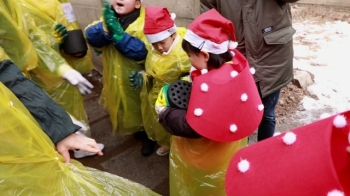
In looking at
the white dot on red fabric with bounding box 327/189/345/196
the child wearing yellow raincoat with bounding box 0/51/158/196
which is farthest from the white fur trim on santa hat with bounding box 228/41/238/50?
the white dot on red fabric with bounding box 327/189/345/196

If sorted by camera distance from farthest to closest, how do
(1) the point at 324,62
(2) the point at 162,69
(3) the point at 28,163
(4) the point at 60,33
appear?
(1) the point at 324,62 < (4) the point at 60,33 < (2) the point at 162,69 < (3) the point at 28,163

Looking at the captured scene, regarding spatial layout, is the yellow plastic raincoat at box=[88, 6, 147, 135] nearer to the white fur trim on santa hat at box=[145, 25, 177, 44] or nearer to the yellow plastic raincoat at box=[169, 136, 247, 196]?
the white fur trim on santa hat at box=[145, 25, 177, 44]

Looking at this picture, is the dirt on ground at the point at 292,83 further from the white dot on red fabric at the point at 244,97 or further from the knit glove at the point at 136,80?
the white dot on red fabric at the point at 244,97

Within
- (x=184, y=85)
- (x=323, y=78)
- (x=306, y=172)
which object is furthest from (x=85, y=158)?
(x=323, y=78)

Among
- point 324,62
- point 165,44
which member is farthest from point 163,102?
point 324,62

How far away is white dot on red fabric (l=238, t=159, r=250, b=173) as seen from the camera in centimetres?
75

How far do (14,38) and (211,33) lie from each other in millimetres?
1068

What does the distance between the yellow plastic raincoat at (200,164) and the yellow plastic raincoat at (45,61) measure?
→ 3.04 feet

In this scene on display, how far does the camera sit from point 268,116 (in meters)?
2.31

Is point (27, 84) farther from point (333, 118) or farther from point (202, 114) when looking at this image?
point (333, 118)

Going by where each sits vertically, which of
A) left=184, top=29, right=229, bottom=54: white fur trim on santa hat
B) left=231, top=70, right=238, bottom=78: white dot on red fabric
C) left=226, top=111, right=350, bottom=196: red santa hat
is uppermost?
left=226, top=111, right=350, bottom=196: red santa hat

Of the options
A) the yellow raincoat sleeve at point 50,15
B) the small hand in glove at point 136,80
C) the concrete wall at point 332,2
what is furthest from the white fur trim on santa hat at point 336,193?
the concrete wall at point 332,2

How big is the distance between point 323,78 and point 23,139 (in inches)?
140

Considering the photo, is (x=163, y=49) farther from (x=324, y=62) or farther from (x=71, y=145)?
(x=324, y=62)
